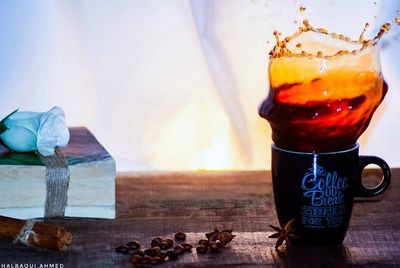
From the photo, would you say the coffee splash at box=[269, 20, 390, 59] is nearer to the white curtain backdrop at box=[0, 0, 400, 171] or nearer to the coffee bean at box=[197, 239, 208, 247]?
the coffee bean at box=[197, 239, 208, 247]

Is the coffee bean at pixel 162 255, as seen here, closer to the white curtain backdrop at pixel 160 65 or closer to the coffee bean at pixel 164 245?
the coffee bean at pixel 164 245

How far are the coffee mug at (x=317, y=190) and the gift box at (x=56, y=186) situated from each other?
199 millimetres

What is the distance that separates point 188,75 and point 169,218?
1.51 ft

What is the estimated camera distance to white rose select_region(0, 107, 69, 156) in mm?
795

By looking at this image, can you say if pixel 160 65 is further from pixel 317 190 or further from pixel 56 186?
pixel 317 190

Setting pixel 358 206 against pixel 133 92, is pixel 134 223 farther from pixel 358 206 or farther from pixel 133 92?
pixel 133 92

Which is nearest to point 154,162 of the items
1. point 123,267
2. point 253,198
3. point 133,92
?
point 133,92

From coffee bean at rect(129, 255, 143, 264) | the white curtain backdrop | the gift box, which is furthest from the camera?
the white curtain backdrop

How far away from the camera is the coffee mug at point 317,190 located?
65 centimetres

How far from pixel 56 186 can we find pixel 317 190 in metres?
0.29

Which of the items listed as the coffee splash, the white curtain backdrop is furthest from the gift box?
the white curtain backdrop

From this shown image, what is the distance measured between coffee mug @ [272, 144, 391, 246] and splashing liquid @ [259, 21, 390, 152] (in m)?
0.01

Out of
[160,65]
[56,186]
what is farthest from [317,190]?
[160,65]

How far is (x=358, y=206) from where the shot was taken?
83 cm
